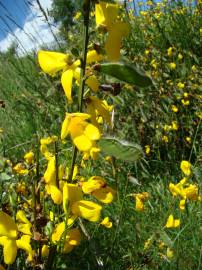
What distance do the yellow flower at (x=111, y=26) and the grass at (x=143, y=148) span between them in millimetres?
266

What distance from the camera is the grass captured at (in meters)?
1.56

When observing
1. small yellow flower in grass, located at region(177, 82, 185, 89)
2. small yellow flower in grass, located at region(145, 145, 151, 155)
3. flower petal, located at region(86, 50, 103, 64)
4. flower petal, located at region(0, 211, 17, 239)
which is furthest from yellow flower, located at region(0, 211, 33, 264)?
small yellow flower in grass, located at region(177, 82, 185, 89)

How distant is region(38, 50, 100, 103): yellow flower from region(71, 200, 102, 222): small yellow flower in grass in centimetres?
20

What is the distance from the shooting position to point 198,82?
3.19m

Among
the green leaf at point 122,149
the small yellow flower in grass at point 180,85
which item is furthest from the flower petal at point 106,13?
the small yellow flower in grass at point 180,85

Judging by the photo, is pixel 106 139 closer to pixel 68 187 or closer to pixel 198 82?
pixel 68 187

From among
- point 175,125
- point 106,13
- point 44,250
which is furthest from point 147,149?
point 106,13

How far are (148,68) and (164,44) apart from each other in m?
0.54

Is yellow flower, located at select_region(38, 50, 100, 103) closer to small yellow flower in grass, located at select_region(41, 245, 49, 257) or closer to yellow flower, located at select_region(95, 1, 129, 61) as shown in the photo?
yellow flower, located at select_region(95, 1, 129, 61)

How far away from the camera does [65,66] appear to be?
88 centimetres

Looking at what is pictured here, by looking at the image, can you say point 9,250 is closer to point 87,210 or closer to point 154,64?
point 87,210

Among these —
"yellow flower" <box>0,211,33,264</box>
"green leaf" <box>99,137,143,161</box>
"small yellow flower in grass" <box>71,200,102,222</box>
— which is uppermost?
"green leaf" <box>99,137,143,161</box>

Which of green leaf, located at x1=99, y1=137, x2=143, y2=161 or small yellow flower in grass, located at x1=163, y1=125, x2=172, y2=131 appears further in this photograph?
small yellow flower in grass, located at x1=163, y1=125, x2=172, y2=131

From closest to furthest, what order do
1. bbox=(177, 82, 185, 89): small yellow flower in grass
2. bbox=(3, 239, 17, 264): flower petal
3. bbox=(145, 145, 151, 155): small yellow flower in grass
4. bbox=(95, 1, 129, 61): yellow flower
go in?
bbox=(95, 1, 129, 61): yellow flower < bbox=(3, 239, 17, 264): flower petal < bbox=(145, 145, 151, 155): small yellow flower in grass < bbox=(177, 82, 185, 89): small yellow flower in grass
